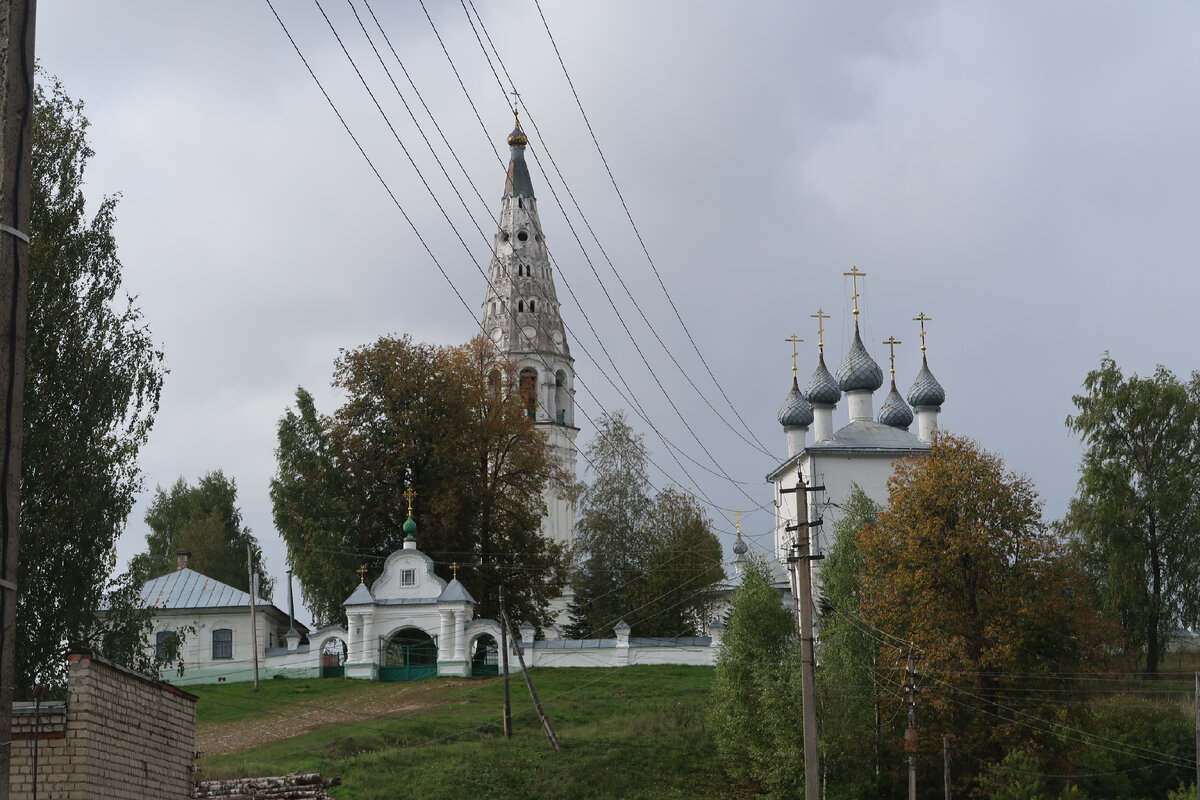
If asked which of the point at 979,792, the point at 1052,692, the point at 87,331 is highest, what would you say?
the point at 87,331

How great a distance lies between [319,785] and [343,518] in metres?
26.4

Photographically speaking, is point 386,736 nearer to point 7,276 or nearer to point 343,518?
point 343,518

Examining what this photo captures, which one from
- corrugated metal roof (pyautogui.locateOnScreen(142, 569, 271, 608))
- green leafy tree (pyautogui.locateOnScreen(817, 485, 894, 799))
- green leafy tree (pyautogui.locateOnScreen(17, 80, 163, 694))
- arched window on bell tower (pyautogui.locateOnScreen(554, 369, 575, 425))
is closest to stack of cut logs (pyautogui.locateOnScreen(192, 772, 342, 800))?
green leafy tree (pyautogui.locateOnScreen(17, 80, 163, 694))

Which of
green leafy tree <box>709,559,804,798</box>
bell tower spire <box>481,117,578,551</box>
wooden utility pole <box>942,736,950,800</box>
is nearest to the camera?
wooden utility pole <box>942,736,950,800</box>

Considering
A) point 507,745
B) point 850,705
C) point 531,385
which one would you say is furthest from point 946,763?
point 531,385

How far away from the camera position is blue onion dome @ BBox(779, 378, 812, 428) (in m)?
52.9

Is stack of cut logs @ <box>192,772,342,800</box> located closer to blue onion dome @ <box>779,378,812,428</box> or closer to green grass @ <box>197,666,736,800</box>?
green grass @ <box>197,666,736,800</box>

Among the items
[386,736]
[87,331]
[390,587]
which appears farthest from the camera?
[390,587]

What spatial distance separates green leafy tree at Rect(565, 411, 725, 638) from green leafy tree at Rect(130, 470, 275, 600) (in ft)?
55.4

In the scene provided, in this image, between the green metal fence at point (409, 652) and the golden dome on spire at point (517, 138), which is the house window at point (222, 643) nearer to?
the green metal fence at point (409, 652)

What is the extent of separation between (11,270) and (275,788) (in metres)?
15.6

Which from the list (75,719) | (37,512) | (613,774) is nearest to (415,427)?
(613,774)

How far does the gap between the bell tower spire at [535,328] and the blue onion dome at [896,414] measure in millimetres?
16850

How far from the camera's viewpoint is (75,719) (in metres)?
12.2
